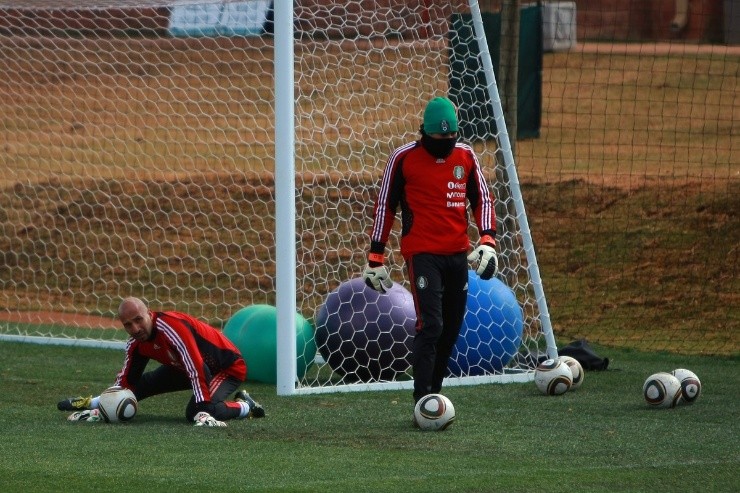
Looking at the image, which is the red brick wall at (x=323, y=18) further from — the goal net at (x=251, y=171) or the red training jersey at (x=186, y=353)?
the red training jersey at (x=186, y=353)

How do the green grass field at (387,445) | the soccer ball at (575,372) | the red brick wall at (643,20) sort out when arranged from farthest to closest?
1. the red brick wall at (643,20)
2. the soccer ball at (575,372)
3. the green grass field at (387,445)

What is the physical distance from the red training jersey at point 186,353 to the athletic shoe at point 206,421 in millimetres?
97

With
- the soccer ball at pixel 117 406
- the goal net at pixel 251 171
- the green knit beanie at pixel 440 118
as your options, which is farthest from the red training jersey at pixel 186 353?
the green knit beanie at pixel 440 118

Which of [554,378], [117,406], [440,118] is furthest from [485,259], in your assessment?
[117,406]

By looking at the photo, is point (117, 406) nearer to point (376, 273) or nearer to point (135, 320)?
point (135, 320)

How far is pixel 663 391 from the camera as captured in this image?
800cm

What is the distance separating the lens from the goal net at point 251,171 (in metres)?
9.37

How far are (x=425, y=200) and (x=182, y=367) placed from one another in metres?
1.77

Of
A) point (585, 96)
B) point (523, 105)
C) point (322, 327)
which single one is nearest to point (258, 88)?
point (523, 105)

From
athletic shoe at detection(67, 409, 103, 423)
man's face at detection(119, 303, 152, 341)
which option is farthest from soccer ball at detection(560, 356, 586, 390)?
athletic shoe at detection(67, 409, 103, 423)

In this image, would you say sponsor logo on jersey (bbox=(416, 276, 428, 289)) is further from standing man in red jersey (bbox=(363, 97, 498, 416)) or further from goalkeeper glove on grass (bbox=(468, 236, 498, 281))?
goalkeeper glove on grass (bbox=(468, 236, 498, 281))

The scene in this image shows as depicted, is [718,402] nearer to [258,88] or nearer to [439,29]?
[439,29]

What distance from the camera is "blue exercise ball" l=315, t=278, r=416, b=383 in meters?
9.07

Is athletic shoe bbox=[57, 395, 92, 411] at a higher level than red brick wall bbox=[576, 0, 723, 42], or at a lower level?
lower
